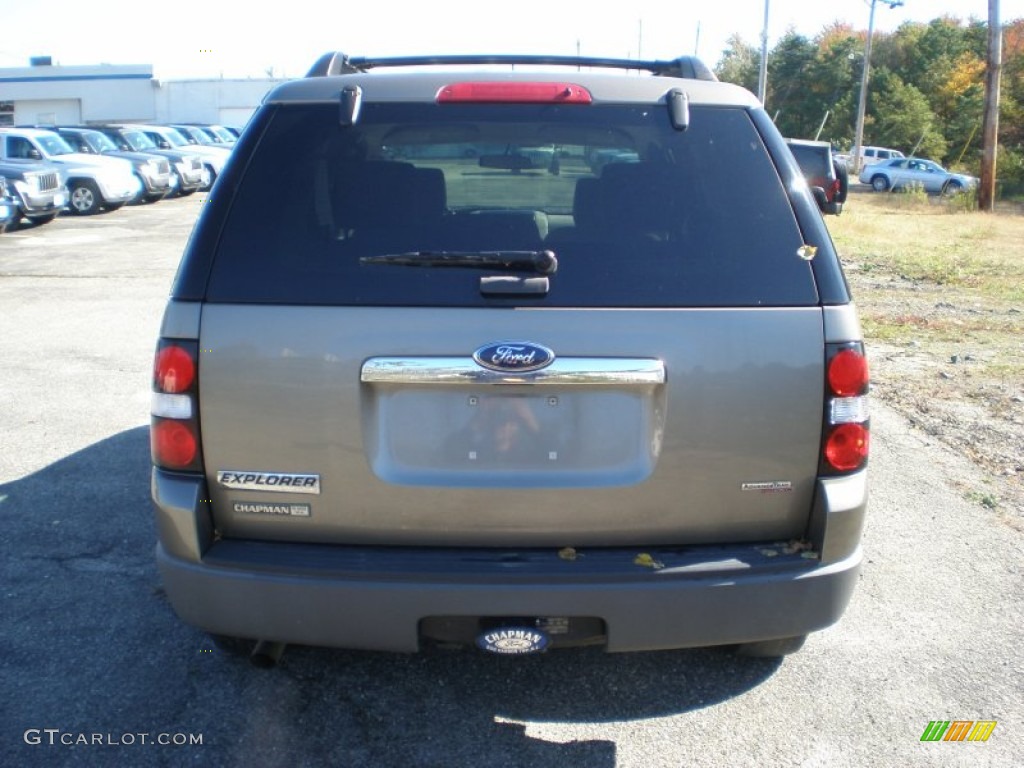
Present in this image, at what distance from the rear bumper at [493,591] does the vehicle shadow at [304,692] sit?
0.47 metres

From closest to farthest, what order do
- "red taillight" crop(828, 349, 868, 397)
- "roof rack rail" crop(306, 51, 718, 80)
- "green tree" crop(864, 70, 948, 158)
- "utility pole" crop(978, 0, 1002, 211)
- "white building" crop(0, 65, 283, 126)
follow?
"red taillight" crop(828, 349, 868, 397)
"roof rack rail" crop(306, 51, 718, 80)
"utility pole" crop(978, 0, 1002, 211)
"green tree" crop(864, 70, 948, 158)
"white building" crop(0, 65, 283, 126)

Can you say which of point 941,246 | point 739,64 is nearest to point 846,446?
point 941,246

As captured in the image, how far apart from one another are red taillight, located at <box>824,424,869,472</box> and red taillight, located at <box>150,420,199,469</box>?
1.79 meters

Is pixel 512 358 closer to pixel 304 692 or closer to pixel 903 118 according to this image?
pixel 304 692

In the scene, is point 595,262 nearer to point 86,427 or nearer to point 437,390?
point 437,390

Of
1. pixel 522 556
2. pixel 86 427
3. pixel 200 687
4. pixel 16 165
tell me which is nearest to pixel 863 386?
pixel 522 556

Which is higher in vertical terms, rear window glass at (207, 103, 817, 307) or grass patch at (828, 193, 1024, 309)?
rear window glass at (207, 103, 817, 307)

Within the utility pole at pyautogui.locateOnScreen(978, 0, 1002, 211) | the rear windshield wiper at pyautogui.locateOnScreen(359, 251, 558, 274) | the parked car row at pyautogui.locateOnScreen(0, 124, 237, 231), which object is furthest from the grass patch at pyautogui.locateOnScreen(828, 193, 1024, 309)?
the parked car row at pyautogui.locateOnScreen(0, 124, 237, 231)

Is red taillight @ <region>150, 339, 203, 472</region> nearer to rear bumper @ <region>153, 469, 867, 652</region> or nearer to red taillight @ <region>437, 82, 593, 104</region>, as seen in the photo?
rear bumper @ <region>153, 469, 867, 652</region>

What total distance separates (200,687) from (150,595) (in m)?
0.80

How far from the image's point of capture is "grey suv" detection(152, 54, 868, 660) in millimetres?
2686

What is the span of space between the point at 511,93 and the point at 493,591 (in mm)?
1457

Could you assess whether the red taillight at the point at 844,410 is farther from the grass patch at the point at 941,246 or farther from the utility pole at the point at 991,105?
the utility pole at the point at 991,105

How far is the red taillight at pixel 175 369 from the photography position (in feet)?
8.99
